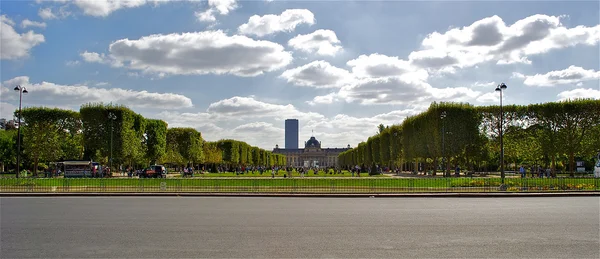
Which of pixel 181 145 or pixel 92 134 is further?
pixel 181 145

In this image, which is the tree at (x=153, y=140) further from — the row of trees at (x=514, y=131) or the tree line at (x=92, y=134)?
the row of trees at (x=514, y=131)

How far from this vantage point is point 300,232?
45.9 feet

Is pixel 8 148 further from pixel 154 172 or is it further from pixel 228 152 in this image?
pixel 228 152

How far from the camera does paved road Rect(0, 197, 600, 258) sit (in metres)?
11.2

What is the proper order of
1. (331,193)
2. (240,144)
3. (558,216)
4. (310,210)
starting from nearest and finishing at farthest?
(558,216) < (310,210) < (331,193) < (240,144)

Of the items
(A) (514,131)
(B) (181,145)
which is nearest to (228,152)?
(B) (181,145)

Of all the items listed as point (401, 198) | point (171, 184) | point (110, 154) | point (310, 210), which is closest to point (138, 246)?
point (310, 210)

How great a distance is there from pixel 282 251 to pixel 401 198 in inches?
700

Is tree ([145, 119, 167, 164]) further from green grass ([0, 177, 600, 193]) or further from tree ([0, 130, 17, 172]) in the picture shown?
green grass ([0, 177, 600, 193])

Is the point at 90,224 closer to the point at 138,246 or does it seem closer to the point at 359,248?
the point at 138,246

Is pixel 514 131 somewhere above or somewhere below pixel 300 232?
above

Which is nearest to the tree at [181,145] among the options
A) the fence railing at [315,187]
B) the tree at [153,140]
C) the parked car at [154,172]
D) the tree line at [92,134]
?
the tree line at [92,134]

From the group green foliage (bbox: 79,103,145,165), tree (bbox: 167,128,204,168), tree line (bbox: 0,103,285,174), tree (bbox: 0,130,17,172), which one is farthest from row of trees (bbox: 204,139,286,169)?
green foliage (bbox: 79,103,145,165)

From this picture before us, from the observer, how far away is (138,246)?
1184 cm
